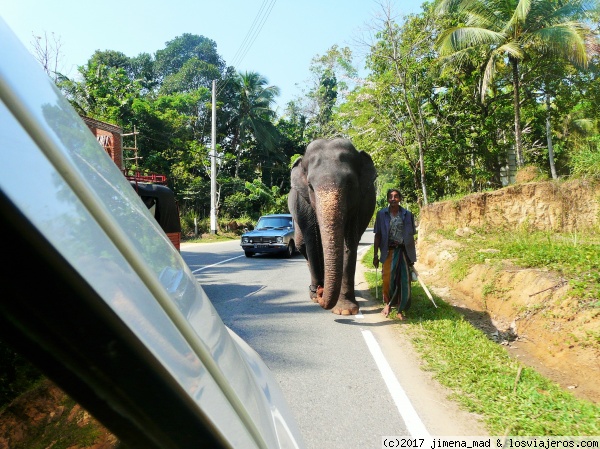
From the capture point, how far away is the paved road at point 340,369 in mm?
Result: 3150

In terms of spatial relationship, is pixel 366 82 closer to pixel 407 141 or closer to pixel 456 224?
pixel 407 141

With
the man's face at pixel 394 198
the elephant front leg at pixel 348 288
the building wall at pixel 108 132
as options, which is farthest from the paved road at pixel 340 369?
the building wall at pixel 108 132

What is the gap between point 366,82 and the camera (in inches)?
701

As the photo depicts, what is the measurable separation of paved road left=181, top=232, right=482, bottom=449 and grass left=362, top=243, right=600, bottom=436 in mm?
201

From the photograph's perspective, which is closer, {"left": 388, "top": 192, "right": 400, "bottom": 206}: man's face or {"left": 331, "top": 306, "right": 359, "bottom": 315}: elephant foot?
{"left": 388, "top": 192, "right": 400, "bottom": 206}: man's face

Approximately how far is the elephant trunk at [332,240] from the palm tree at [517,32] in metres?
12.9

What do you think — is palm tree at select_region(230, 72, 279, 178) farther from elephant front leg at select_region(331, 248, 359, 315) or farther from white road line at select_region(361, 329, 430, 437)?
white road line at select_region(361, 329, 430, 437)

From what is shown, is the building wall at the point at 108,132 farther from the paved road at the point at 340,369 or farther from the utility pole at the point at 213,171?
the utility pole at the point at 213,171

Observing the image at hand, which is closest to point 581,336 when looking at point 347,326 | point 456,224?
point 347,326

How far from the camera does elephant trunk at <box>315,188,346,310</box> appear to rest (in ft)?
17.1

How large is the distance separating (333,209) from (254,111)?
31.5 metres

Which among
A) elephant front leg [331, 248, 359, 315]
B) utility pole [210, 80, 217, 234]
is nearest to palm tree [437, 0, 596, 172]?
elephant front leg [331, 248, 359, 315]

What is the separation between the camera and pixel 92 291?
652 mm

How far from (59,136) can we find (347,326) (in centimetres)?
550
